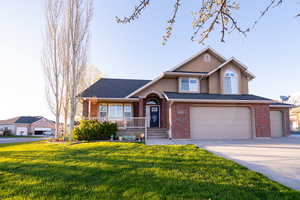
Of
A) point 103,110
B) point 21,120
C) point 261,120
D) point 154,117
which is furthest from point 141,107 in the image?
point 21,120

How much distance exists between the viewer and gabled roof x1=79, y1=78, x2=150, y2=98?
13.6m

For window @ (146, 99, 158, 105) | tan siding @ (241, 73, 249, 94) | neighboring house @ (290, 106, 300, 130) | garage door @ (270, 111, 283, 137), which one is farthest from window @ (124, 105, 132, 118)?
neighboring house @ (290, 106, 300, 130)

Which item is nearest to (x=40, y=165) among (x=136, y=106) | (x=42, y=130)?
(x=136, y=106)

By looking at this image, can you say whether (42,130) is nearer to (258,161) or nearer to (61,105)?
(61,105)

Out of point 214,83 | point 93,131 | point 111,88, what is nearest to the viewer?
point 93,131

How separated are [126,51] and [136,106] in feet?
16.8

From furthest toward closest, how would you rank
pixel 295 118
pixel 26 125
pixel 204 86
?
pixel 26 125 < pixel 295 118 < pixel 204 86

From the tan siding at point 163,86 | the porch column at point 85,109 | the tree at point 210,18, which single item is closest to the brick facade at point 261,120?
the tan siding at point 163,86

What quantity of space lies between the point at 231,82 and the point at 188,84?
3.64m

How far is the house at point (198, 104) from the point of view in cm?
1151

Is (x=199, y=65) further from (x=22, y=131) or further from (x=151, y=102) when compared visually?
(x=22, y=131)

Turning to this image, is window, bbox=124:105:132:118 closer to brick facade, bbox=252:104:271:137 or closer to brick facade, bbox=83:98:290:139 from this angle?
brick facade, bbox=83:98:290:139

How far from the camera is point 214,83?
43.6 feet

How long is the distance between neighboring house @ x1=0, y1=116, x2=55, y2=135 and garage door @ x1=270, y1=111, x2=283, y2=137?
182ft
